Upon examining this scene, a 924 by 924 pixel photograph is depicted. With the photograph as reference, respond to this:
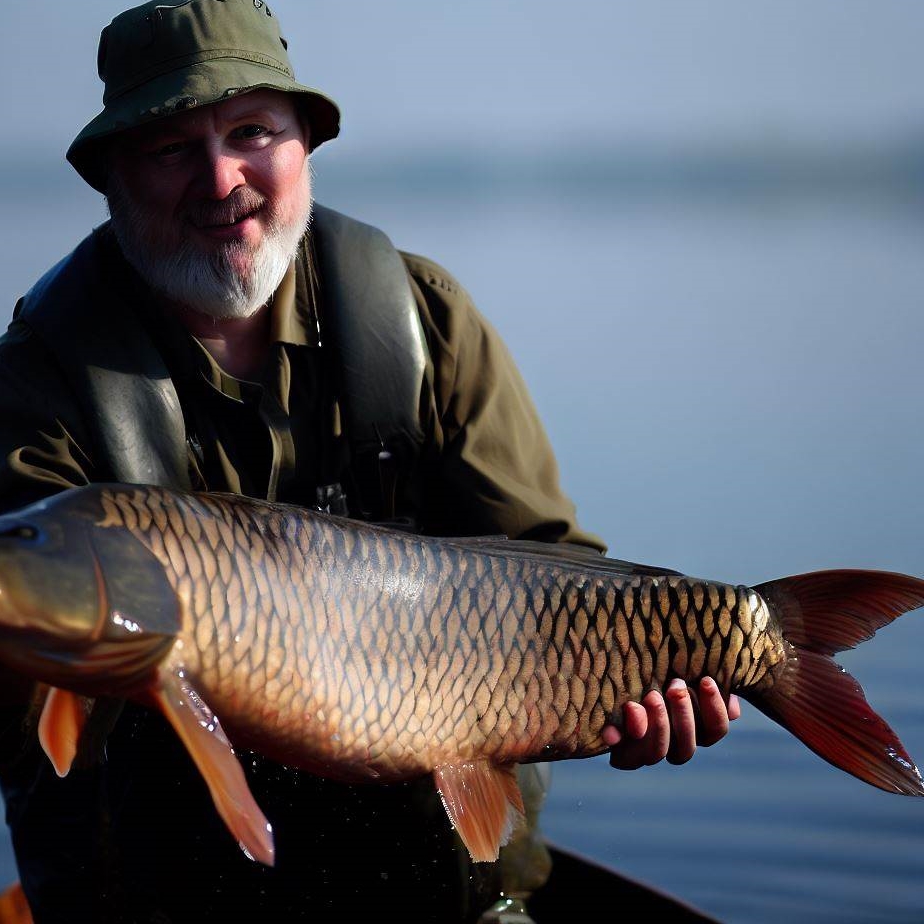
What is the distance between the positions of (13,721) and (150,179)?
2.90ft

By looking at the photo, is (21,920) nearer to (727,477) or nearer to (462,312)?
(462,312)

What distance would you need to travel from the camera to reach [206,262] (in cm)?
246

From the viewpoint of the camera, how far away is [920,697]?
158 inches

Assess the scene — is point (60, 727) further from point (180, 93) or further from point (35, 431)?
point (180, 93)

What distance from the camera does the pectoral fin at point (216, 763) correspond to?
5.53 feet

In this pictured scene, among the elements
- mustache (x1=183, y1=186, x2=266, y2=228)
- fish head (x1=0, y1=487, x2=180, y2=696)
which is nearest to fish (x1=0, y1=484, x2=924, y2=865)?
fish head (x1=0, y1=487, x2=180, y2=696)

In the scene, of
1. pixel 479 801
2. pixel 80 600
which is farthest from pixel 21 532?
pixel 479 801

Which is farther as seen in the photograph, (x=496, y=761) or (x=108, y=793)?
(x=108, y=793)

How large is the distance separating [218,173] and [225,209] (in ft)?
0.21

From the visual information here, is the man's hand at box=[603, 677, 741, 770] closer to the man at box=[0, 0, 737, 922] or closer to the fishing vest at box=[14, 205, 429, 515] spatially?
the man at box=[0, 0, 737, 922]

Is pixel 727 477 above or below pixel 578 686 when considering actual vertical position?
Result: below

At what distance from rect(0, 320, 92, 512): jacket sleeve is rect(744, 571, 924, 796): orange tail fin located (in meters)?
1.07

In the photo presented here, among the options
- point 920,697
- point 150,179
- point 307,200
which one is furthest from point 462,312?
point 920,697


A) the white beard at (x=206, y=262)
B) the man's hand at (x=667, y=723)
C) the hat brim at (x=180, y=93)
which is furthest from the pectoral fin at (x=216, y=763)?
the hat brim at (x=180, y=93)
